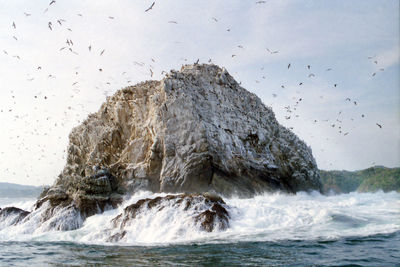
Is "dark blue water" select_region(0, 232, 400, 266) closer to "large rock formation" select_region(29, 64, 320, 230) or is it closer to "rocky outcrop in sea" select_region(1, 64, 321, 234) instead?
"rocky outcrop in sea" select_region(1, 64, 321, 234)

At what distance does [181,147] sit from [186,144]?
45cm

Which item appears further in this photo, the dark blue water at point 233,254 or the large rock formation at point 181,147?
the large rock formation at point 181,147

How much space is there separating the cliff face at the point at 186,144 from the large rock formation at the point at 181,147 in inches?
3.0

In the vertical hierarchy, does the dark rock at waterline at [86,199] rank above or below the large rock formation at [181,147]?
below

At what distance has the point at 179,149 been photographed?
85.6 feet

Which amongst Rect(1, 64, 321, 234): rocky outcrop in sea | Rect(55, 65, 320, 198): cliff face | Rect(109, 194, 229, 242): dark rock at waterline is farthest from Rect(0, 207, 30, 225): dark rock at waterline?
Rect(109, 194, 229, 242): dark rock at waterline

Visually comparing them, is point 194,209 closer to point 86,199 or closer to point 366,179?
point 86,199

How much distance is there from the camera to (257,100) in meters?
36.3

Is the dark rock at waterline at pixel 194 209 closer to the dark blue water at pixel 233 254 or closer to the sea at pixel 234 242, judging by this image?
the sea at pixel 234 242

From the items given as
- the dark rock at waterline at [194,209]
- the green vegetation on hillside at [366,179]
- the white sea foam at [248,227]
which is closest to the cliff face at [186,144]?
the dark rock at waterline at [194,209]

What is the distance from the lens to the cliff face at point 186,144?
25.4 metres

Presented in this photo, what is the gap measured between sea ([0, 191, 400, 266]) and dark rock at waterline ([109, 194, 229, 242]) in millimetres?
382

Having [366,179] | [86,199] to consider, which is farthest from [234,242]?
[366,179]

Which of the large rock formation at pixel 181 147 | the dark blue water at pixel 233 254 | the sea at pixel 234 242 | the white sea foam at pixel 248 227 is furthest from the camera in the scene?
the large rock formation at pixel 181 147
